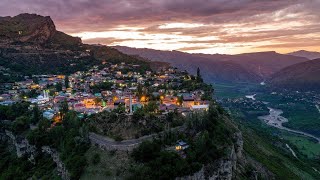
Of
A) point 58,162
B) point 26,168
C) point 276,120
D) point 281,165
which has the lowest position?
point 276,120

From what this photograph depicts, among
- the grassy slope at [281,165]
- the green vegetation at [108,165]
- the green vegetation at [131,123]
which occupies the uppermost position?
the green vegetation at [131,123]

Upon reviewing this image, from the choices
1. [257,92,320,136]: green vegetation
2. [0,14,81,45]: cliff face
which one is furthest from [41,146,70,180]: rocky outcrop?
[257,92,320,136]: green vegetation

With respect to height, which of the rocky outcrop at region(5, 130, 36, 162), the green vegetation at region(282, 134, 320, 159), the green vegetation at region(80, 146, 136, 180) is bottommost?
the green vegetation at region(282, 134, 320, 159)

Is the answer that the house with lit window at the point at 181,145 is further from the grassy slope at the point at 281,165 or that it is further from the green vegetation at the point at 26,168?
the grassy slope at the point at 281,165

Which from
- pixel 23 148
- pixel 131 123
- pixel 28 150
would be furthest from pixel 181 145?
pixel 23 148

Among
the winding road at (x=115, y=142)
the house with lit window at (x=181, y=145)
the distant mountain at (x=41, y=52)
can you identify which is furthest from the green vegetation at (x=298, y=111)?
the winding road at (x=115, y=142)

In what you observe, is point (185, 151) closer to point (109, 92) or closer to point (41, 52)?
point (109, 92)

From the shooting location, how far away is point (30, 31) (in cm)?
9981

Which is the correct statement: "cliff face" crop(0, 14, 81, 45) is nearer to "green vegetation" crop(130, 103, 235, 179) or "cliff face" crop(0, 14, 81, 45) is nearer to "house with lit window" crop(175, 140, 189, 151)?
"green vegetation" crop(130, 103, 235, 179)

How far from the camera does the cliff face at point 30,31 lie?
95.6m

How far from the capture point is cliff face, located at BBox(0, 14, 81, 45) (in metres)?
95.6

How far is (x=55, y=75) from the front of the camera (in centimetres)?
7819

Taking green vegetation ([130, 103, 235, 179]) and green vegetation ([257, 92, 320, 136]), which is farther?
green vegetation ([257, 92, 320, 136])

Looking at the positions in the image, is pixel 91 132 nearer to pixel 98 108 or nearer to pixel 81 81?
pixel 98 108
